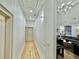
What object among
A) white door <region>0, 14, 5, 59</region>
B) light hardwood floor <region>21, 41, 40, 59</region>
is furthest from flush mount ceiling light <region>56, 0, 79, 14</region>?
light hardwood floor <region>21, 41, 40, 59</region>

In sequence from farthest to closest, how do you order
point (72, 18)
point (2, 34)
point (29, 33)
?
point (29, 33), point (72, 18), point (2, 34)

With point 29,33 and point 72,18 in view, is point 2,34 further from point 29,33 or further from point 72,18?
point 29,33

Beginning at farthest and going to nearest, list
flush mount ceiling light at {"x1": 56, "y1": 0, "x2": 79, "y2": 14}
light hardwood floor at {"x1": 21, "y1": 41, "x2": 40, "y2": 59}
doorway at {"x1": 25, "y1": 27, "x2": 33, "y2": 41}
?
doorway at {"x1": 25, "y1": 27, "x2": 33, "y2": 41} < light hardwood floor at {"x1": 21, "y1": 41, "x2": 40, "y2": 59} < flush mount ceiling light at {"x1": 56, "y1": 0, "x2": 79, "y2": 14}

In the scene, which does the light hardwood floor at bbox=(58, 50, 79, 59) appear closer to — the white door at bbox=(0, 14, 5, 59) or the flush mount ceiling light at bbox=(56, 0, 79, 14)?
the flush mount ceiling light at bbox=(56, 0, 79, 14)

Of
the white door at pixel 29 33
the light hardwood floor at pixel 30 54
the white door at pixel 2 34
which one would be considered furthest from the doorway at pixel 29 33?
the white door at pixel 2 34

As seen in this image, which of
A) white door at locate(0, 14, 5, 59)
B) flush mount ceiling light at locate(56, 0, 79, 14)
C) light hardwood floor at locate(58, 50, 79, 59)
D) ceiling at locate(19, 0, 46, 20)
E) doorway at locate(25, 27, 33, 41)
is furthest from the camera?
doorway at locate(25, 27, 33, 41)

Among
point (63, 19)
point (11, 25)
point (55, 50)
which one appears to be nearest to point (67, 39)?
point (63, 19)

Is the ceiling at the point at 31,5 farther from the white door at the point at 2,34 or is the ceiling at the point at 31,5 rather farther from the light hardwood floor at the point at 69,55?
the light hardwood floor at the point at 69,55

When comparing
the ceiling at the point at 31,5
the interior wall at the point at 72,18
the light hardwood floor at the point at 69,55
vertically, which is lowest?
the light hardwood floor at the point at 69,55

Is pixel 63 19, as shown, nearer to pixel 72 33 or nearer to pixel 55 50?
pixel 72 33

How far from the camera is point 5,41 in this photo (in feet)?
9.39

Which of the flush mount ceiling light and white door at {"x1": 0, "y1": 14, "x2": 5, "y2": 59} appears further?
the flush mount ceiling light

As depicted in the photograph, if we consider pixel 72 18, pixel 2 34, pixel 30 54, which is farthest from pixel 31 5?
pixel 2 34

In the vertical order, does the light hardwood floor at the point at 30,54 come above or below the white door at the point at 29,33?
below
